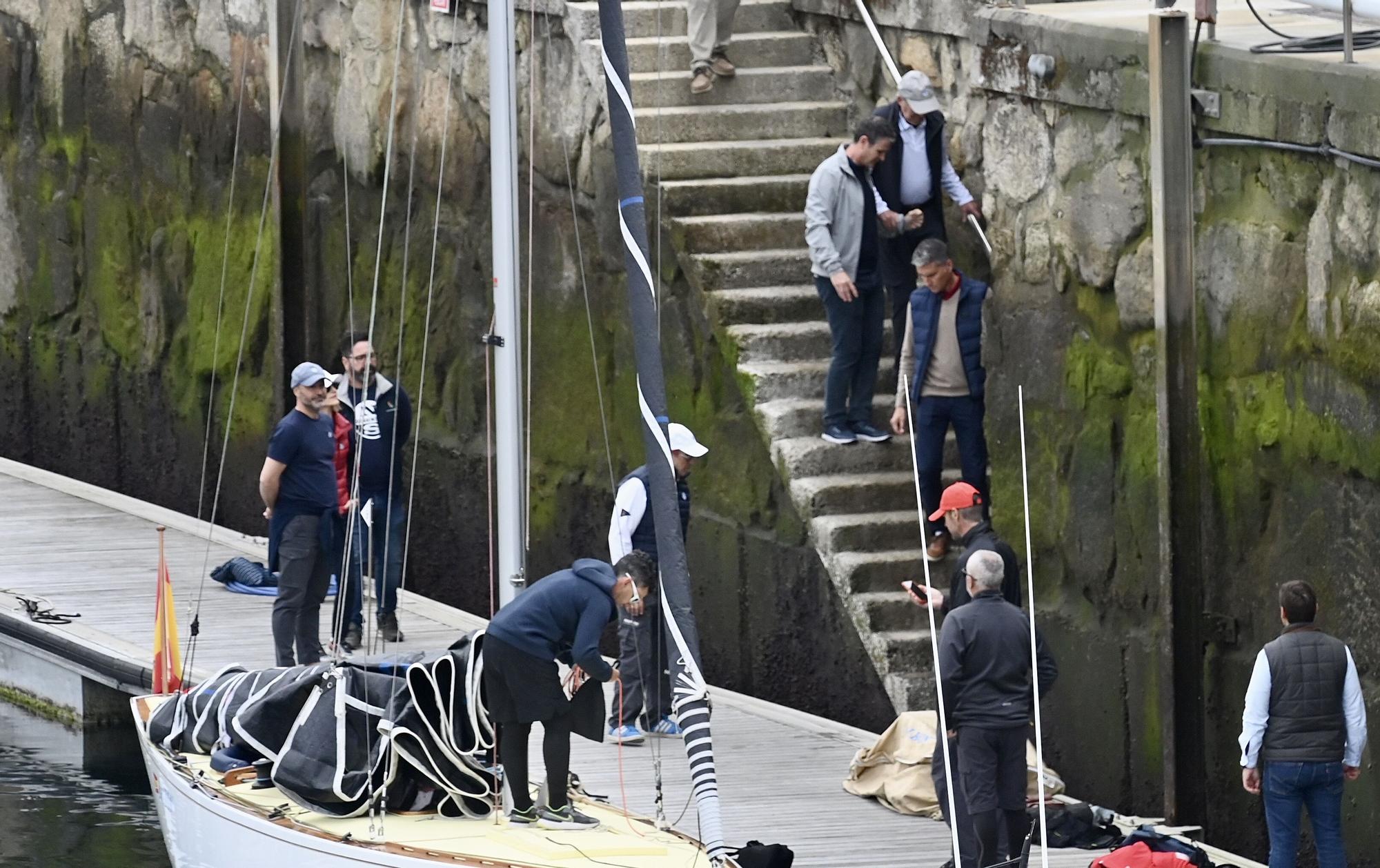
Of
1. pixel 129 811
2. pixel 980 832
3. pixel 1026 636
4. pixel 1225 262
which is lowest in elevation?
pixel 129 811

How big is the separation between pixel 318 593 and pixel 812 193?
2.74 m

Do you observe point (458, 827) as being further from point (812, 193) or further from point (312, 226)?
point (312, 226)

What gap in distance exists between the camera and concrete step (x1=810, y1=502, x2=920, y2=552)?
11.9 m

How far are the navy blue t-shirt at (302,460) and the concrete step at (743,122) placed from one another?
2542 mm

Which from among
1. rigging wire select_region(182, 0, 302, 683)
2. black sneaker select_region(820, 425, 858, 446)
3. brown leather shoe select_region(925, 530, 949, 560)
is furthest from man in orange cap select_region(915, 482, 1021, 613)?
rigging wire select_region(182, 0, 302, 683)

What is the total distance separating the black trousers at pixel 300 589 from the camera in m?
11.6

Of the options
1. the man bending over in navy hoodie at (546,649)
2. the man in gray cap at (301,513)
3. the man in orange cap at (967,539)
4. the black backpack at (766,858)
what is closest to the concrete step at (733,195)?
the man in gray cap at (301,513)

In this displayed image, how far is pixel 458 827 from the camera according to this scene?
880cm

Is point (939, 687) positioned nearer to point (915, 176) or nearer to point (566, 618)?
point (566, 618)

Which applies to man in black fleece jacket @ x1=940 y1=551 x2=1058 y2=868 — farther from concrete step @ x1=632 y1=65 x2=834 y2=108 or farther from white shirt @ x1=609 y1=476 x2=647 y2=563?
concrete step @ x1=632 y1=65 x2=834 y2=108

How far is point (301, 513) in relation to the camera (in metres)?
11.5

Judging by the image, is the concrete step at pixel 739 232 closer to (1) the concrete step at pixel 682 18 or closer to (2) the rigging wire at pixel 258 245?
(1) the concrete step at pixel 682 18

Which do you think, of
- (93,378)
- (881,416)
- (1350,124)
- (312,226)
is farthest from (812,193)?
(93,378)

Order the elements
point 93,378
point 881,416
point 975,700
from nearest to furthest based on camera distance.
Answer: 1. point 975,700
2. point 881,416
3. point 93,378
